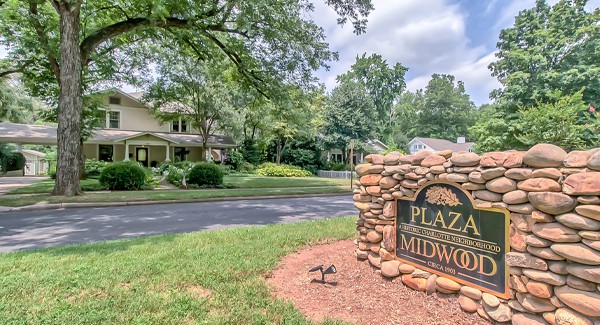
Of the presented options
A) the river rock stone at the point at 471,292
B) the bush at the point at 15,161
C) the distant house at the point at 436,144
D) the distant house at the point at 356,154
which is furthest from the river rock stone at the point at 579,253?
the distant house at the point at 436,144

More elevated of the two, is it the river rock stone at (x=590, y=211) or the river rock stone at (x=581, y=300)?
the river rock stone at (x=590, y=211)

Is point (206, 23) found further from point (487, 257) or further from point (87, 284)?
point (487, 257)

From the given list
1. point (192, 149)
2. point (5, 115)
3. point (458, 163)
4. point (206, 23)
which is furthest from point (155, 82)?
point (458, 163)

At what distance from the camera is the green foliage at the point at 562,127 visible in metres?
14.9

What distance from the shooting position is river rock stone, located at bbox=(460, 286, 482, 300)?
267 cm

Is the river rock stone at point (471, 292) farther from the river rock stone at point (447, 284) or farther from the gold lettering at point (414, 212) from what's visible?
the gold lettering at point (414, 212)

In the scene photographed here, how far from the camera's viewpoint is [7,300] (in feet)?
9.10

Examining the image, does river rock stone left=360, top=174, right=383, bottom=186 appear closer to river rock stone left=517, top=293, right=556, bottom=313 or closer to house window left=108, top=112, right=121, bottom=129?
river rock stone left=517, top=293, right=556, bottom=313

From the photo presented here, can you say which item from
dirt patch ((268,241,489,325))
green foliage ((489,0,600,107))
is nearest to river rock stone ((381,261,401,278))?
dirt patch ((268,241,489,325))

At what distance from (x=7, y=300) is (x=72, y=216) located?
5792 mm

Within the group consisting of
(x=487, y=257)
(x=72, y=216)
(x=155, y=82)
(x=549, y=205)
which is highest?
(x=155, y=82)

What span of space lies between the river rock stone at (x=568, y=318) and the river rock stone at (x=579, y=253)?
1.21 feet

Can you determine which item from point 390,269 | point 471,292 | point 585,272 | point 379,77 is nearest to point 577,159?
point 585,272

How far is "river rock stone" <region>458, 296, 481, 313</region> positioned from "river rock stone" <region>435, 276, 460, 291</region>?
10 centimetres
